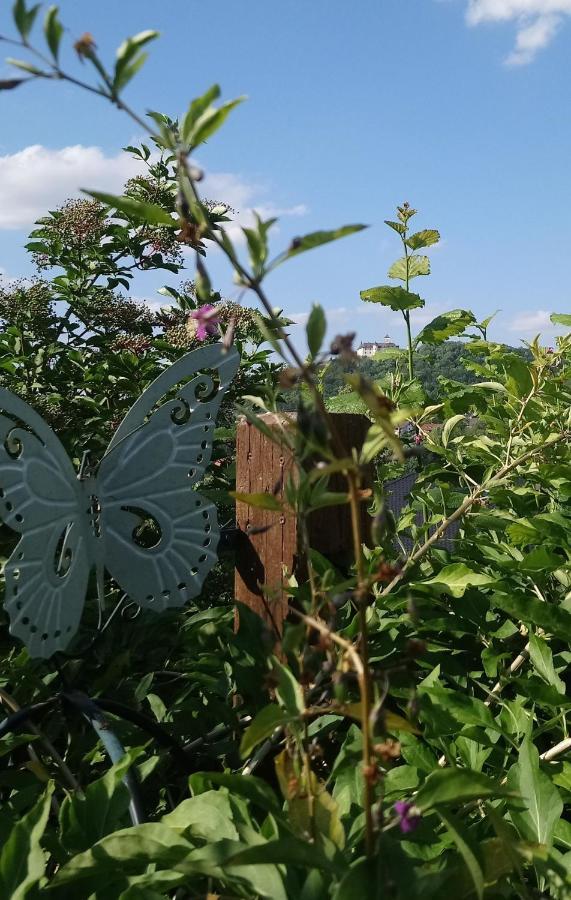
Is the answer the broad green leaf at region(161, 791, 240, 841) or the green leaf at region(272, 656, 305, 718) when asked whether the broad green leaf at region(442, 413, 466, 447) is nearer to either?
the broad green leaf at region(161, 791, 240, 841)

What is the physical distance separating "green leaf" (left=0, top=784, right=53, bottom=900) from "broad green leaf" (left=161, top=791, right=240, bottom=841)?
0.16 meters

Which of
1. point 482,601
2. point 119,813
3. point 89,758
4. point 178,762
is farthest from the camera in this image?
point 482,601

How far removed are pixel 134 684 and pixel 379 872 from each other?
1.45 m

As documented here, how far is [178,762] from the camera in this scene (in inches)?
66.2

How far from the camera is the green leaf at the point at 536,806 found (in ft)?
4.06

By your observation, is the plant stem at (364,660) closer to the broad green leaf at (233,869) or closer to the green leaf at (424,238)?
the broad green leaf at (233,869)

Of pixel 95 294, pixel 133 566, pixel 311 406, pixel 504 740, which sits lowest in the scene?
pixel 504 740

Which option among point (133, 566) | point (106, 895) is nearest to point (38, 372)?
point (133, 566)

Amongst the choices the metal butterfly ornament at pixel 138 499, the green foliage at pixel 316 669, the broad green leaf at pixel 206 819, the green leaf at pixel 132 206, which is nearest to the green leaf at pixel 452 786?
the green foliage at pixel 316 669

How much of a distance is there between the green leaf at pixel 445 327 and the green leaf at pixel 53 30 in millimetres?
3292

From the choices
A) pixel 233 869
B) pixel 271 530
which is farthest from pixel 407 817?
pixel 271 530

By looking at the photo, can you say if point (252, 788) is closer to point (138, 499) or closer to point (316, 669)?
point (316, 669)

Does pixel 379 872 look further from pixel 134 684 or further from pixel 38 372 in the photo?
pixel 38 372

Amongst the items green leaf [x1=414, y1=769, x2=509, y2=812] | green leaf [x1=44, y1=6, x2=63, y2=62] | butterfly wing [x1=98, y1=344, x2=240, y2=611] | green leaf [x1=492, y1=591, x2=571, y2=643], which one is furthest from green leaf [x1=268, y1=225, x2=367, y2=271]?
butterfly wing [x1=98, y1=344, x2=240, y2=611]
